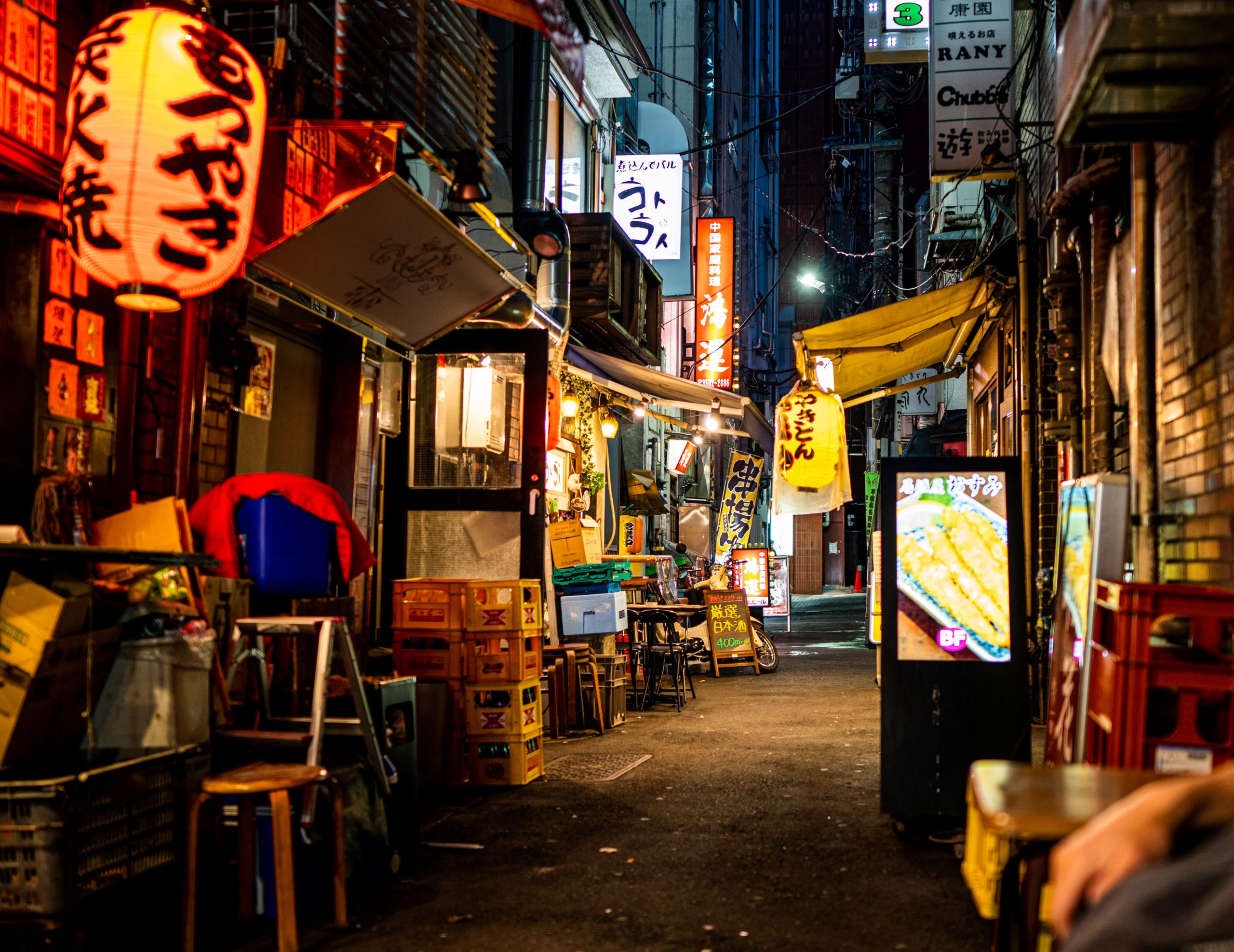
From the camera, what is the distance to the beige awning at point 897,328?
13.2m

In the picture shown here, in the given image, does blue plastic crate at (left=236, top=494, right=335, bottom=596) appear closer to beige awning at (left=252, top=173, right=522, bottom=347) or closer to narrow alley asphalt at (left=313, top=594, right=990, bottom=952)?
beige awning at (left=252, top=173, right=522, bottom=347)

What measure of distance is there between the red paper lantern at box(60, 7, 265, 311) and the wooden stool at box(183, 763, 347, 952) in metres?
2.58

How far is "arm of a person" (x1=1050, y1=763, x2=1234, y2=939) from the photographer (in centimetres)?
161

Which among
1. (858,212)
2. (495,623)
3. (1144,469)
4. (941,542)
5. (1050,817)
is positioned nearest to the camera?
(1050,817)

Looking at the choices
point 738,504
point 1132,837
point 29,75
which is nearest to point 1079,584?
point 1132,837

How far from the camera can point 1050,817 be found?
2.46 meters

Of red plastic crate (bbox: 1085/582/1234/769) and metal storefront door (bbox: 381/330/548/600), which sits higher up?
metal storefront door (bbox: 381/330/548/600)

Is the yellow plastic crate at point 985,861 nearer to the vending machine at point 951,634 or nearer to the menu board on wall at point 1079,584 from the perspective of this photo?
the menu board on wall at point 1079,584

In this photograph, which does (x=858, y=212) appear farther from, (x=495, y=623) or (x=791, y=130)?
(x=495, y=623)

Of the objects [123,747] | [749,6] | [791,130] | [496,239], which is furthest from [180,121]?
[791,130]

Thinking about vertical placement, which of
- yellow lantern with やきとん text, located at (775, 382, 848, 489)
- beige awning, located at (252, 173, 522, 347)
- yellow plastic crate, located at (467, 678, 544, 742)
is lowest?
yellow plastic crate, located at (467, 678, 544, 742)

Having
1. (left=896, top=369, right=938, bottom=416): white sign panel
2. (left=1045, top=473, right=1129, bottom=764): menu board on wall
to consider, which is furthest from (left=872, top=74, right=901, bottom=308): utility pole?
(left=1045, top=473, right=1129, bottom=764): menu board on wall

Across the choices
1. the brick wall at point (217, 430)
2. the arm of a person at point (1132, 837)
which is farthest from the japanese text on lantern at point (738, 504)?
the arm of a person at point (1132, 837)

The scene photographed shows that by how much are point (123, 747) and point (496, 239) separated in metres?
8.89
